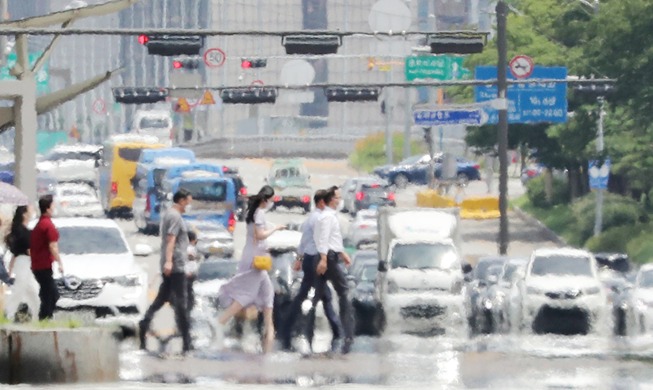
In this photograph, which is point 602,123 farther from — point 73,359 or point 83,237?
point 73,359

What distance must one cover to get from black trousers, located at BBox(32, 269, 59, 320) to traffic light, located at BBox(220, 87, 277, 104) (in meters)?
34.4

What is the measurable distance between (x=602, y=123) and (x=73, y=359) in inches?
1637

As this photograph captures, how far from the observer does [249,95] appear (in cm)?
5672

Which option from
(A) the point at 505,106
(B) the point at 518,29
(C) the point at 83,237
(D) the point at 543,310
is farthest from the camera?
(B) the point at 518,29

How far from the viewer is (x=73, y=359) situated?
51.8 feet

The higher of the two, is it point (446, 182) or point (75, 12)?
point (75, 12)

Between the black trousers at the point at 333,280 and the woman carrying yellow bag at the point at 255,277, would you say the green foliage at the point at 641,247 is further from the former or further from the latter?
the woman carrying yellow bag at the point at 255,277

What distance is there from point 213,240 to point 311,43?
17218 mm

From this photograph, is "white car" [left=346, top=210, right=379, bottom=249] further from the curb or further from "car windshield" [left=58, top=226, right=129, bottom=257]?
"car windshield" [left=58, top=226, right=129, bottom=257]

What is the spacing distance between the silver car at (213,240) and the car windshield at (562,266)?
20227mm

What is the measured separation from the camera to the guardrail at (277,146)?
409 ft

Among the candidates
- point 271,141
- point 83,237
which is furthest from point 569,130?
point 271,141

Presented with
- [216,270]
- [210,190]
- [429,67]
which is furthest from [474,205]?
[216,270]

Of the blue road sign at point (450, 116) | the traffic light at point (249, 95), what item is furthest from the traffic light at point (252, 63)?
the blue road sign at point (450, 116)
